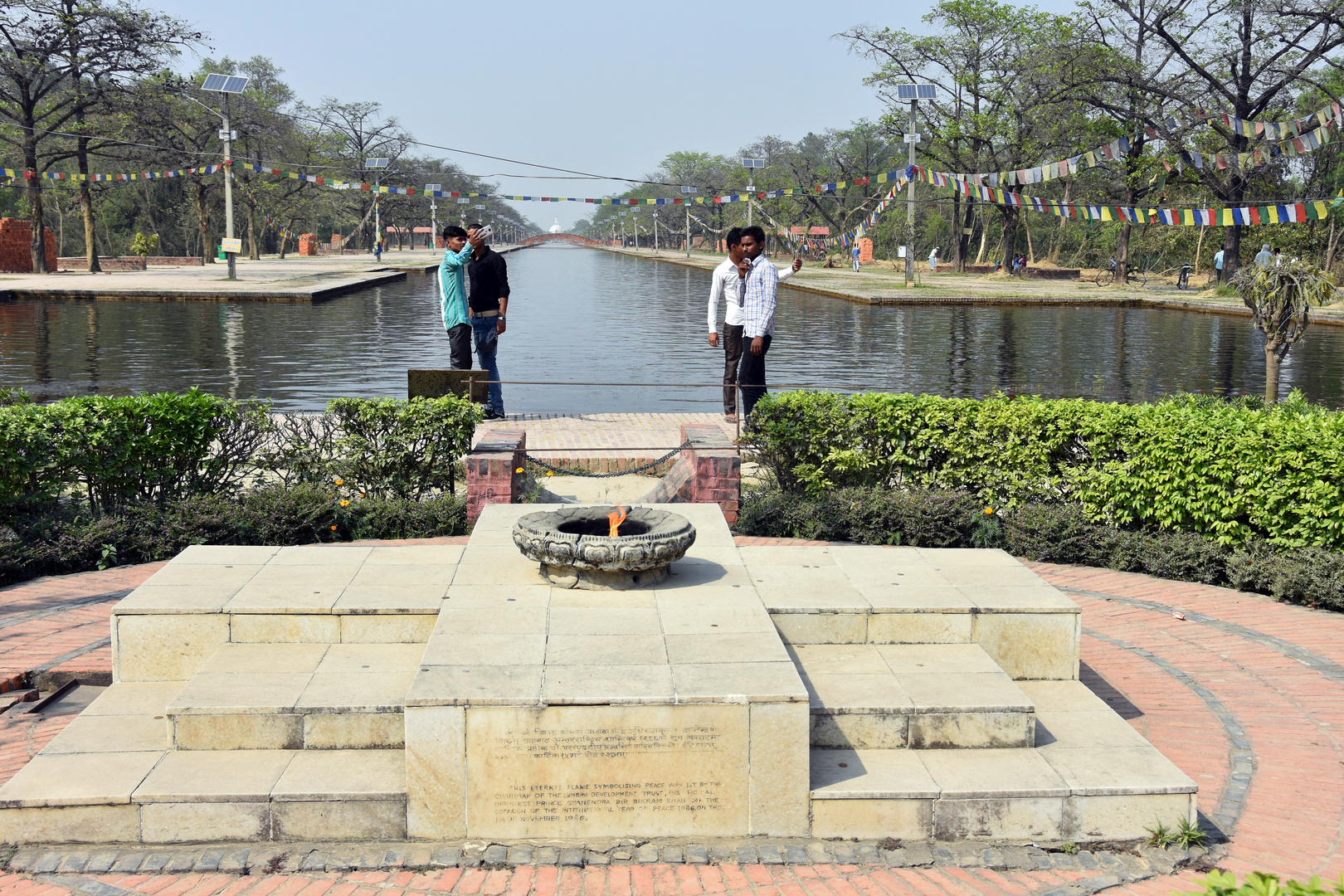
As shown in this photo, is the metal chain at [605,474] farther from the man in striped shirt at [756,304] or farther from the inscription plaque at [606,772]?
the inscription plaque at [606,772]

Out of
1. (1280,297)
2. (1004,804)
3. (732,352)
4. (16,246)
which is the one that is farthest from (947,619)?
(16,246)

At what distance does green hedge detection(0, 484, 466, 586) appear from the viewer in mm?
6695

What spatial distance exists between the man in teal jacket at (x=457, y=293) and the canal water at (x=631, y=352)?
6.07 ft

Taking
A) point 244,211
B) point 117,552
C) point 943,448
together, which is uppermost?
point 244,211

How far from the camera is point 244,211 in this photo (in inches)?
2490

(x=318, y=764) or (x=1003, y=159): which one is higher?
(x=1003, y=159)

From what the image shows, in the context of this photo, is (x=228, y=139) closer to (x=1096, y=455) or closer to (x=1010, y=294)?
(x=1010, y=294)

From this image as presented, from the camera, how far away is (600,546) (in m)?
4.94

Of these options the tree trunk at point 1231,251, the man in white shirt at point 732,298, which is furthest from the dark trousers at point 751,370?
the tree trunk at point 1231,251

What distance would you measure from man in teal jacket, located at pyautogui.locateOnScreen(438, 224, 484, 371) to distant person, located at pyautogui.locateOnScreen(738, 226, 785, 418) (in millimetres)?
2641

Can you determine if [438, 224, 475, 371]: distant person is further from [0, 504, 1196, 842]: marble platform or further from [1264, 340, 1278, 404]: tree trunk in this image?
[1264, 340, 1278, 404]: tree trunk

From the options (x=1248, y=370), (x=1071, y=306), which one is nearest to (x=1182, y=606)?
(x=1248, y=370)

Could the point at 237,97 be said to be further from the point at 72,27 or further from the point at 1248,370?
the point at 1248,370

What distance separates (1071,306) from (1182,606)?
1040 inches
